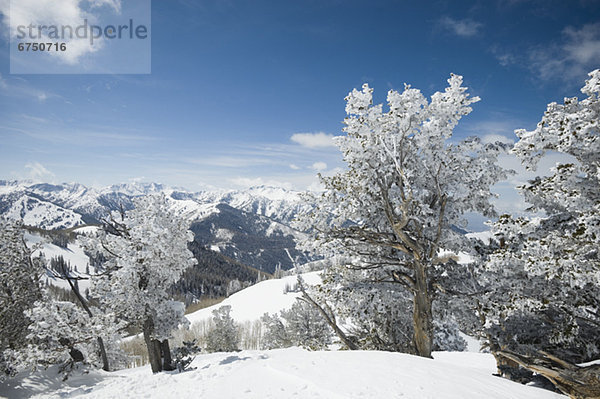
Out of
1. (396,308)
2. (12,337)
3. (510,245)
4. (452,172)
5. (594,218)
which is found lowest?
(12,337)

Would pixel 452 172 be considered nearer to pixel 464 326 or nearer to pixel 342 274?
pixel 342 274

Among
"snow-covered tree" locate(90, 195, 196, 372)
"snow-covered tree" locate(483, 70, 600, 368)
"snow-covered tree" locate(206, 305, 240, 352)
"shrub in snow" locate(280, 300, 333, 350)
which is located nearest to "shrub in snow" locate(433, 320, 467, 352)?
"snow-covered tree" locate(483, 70, 600, 368)

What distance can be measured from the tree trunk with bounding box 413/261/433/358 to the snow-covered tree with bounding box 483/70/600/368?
→ 1.95 m

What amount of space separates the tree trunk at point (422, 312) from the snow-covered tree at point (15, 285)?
18016mm

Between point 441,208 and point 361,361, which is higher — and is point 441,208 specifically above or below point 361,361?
above

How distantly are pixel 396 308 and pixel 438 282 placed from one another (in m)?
2.88

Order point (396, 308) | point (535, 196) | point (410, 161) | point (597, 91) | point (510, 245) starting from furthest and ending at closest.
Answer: point (396, 308)
point (410, 161)
point (510, 245)
point (535, 196)
point (597, 91)

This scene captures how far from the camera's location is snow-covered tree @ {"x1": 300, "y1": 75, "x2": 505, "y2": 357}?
9.51 m

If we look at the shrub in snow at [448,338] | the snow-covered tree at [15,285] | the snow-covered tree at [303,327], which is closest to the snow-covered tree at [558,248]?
the shrub in snow at [448,338]

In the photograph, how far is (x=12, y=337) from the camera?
1444cm

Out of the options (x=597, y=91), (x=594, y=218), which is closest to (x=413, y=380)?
(x=594, y=218)

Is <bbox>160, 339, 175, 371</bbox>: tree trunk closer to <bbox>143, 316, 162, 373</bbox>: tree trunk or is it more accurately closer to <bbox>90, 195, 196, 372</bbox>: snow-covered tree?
<bbox>90, 195, 196, 372</bbox>: snow-covered tree

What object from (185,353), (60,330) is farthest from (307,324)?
(60,330)

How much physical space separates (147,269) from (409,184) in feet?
42.6
